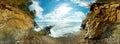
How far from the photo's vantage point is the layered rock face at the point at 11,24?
45372mm

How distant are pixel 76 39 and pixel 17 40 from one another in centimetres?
3152

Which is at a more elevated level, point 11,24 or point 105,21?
point 11,24

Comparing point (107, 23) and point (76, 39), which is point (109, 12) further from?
→ point (76, 39)

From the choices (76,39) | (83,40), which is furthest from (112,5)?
(76,39)

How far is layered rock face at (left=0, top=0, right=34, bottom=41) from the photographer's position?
1786 inches

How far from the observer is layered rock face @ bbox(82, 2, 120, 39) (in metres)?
48.8

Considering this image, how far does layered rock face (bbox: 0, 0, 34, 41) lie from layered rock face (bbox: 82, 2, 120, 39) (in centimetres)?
1143

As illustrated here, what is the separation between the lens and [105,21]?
54.0 meters

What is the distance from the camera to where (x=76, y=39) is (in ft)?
251

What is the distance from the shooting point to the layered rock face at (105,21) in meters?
48.8

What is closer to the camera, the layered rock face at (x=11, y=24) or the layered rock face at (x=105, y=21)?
the layered rock face at (x=11, y=24)

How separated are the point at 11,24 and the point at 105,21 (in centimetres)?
1548

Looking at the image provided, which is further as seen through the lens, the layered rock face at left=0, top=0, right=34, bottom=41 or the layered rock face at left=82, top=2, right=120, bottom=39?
the layered rock face at left=82, top=2, right=120, bottom=39

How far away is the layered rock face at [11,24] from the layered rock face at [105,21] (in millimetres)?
11426
